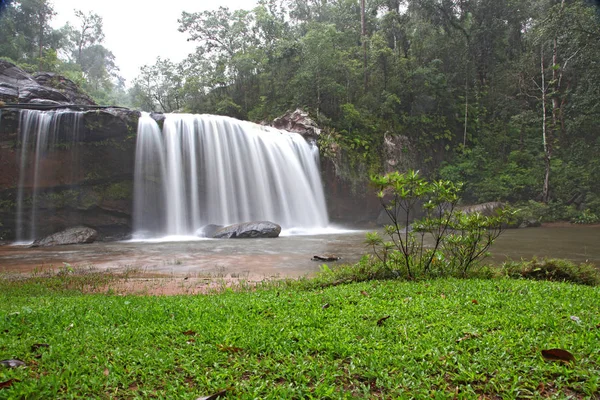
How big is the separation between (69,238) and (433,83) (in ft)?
74.9

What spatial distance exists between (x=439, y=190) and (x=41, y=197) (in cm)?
1702

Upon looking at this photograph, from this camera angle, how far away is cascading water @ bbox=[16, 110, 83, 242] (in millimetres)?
15367

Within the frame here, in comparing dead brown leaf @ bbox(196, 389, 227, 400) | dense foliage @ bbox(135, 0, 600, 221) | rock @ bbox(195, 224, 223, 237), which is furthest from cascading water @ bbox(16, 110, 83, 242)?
dead brown leaf @ bbox(196, 389, 227, 400)

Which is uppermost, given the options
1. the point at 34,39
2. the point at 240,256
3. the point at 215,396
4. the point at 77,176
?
the point at 34,39

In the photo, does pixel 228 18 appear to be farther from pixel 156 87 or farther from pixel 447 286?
pixel 447 286

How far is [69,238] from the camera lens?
13.7 m

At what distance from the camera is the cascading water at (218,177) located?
17.4m

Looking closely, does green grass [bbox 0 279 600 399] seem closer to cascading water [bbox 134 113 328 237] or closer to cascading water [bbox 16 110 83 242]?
cascading water [bbox 134 113 328 237]

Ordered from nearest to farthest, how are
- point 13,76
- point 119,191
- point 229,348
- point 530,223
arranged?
point 229,348
point 119,191
point 530,223
point 13,76

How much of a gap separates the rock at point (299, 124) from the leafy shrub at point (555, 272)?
1653cm

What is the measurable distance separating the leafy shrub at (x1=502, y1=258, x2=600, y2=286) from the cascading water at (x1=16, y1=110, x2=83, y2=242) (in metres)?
17.4

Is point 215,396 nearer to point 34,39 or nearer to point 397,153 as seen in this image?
point 397,153

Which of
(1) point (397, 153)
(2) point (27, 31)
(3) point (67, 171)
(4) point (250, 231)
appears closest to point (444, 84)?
(1) point (397, 153)

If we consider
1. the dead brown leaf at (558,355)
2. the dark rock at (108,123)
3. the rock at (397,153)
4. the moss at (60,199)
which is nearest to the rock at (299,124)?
the rock at (397,153)
